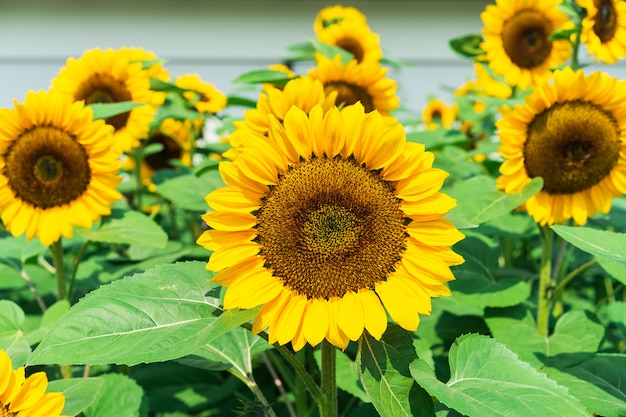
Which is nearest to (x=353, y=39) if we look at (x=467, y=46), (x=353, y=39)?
(x=353, y=39)

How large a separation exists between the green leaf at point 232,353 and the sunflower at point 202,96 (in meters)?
1.44

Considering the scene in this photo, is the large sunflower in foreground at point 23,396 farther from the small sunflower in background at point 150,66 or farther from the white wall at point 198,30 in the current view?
the white wall at point 198,30

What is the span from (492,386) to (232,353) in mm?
572

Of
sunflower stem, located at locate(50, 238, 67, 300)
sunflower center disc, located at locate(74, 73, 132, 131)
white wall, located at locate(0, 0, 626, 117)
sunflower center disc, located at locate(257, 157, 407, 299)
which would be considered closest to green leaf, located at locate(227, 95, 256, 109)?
sunflower center disc, located at locate(74, 73, 132, 131)

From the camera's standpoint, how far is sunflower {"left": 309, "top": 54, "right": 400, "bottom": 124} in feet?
6.22

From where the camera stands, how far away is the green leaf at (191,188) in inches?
68.6

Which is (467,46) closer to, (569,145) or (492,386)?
(569,145)

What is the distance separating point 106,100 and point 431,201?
5.14 feet

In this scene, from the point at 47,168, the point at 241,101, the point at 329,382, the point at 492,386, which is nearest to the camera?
the point at 492,386

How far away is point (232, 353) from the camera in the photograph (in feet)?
4.21

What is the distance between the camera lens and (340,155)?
0.97 metres

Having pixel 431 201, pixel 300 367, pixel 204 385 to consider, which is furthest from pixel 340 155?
pixel 204 385

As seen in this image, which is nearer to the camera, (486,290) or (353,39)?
(486,290)

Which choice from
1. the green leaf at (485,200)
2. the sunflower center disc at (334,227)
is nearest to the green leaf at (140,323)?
the sunflower center disc at (334,227)
